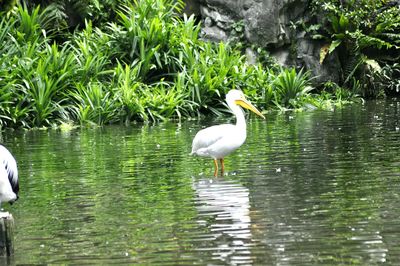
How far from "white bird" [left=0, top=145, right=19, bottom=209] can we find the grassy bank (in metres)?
12.8

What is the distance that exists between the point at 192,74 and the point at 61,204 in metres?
13.8

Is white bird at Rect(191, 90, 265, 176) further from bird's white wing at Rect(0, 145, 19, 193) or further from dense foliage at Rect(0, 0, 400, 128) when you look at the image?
dense foliage at Rect(0, 0, 400, 128)

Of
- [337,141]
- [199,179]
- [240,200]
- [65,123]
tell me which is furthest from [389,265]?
[65,123]

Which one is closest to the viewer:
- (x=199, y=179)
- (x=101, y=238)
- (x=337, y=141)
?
(x=101, y=238)

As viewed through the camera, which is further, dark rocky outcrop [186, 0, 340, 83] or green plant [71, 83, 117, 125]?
dark rocky outcrop [186, 0, 340, 83]

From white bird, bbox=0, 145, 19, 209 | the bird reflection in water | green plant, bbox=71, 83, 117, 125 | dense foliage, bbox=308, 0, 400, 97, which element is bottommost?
the bird reflection in water

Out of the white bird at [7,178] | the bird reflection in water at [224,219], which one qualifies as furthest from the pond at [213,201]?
the white bird at [7,178]

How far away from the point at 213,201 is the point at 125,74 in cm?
1334

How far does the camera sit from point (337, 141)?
15.6 m

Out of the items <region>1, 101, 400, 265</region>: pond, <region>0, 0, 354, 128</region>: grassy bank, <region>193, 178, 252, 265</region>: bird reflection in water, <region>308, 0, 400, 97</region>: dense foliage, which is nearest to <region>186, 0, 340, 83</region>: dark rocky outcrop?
<region>308, 0, 400, 97</region>: dense foliage

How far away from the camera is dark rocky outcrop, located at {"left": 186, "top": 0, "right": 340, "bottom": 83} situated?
27547 mm

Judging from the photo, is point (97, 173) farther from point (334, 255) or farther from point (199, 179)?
point (334, 255)

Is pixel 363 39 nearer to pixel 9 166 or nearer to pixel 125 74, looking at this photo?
pixel 125 74

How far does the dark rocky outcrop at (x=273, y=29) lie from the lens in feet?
90.4
